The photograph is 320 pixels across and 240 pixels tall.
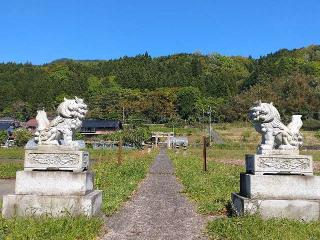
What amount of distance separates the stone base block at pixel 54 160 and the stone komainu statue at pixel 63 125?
293mm

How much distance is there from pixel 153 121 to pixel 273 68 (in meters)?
36.1

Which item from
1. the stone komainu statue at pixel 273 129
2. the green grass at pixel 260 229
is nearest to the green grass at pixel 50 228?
the green grass at pixel 260 229

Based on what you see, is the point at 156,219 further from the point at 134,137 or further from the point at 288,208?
the point at 134,137

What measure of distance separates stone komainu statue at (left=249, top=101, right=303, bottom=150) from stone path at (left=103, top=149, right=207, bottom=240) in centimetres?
207

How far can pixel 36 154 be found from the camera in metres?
8.12

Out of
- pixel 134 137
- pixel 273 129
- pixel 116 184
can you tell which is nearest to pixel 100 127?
pixel 134 137

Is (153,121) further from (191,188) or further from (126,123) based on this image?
(191,188)

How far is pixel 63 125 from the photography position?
853cm

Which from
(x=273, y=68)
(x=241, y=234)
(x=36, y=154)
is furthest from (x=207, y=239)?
(x=273, y=68)

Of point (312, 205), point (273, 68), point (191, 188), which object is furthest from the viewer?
point (273, 68)

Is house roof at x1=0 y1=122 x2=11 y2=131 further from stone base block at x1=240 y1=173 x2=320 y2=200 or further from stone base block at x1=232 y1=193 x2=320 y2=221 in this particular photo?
stone base block at x1=232 y1=193 x2=320 y2=221

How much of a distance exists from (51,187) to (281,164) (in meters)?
4.35

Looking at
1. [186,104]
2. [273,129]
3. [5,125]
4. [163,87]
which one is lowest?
[273,129]

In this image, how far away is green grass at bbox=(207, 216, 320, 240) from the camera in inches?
255
